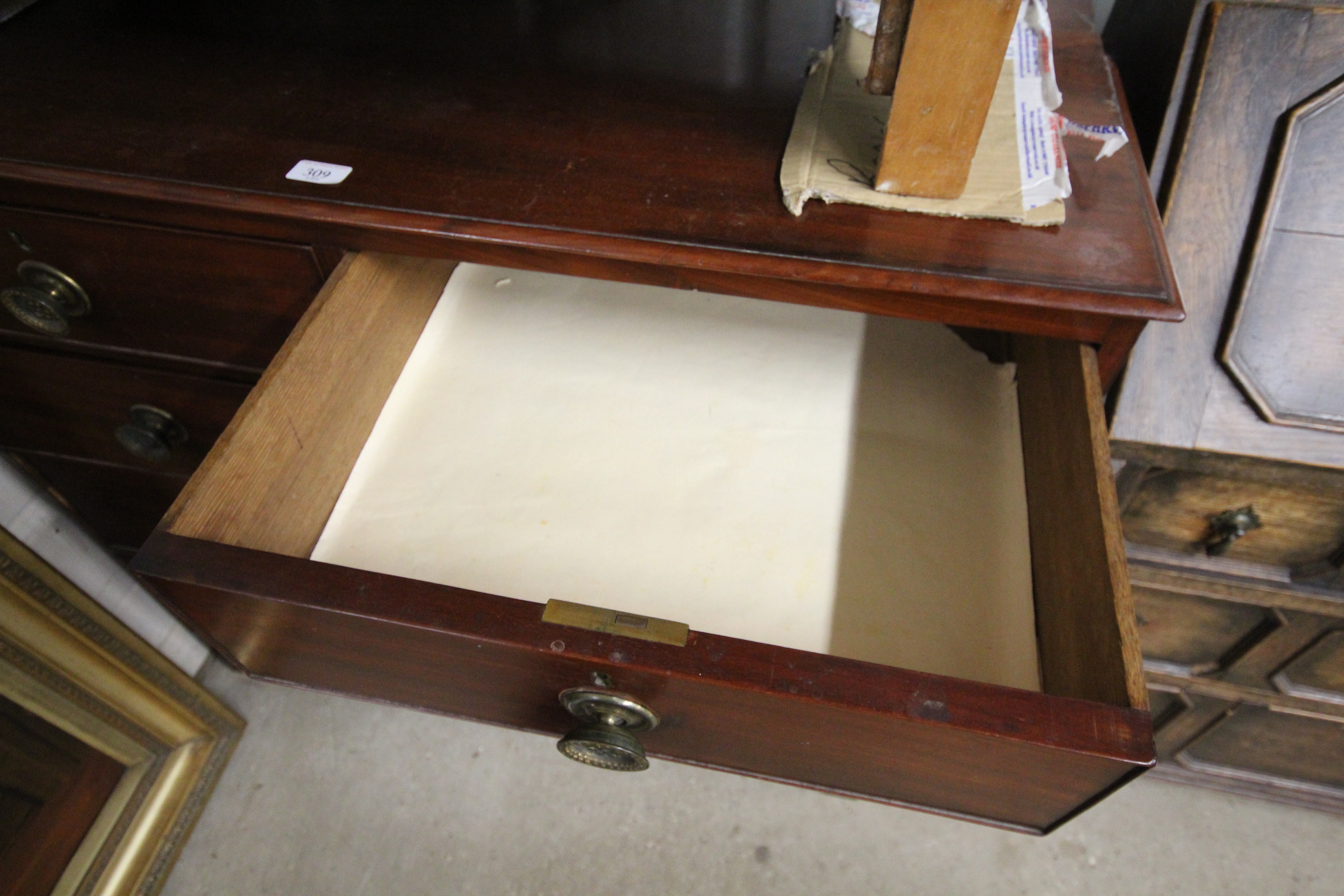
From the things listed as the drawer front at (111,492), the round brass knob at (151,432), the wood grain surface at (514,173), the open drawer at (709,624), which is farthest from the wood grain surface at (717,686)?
the drawer front at (111,492)

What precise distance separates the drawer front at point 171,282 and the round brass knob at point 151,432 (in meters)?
0.08

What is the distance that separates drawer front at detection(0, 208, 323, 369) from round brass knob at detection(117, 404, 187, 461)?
0.08m

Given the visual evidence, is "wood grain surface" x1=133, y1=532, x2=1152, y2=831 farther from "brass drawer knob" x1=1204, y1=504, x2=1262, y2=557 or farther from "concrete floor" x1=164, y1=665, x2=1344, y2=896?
"concrete floor" x1=164, y1=665, x2=1344, y2=896

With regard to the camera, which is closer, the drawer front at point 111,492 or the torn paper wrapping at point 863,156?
the torn paper wrapping at point 863,156

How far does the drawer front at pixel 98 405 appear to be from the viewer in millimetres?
802

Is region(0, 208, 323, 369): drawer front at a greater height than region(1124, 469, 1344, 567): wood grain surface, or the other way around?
region(0, 208, 323, 369): drawer front

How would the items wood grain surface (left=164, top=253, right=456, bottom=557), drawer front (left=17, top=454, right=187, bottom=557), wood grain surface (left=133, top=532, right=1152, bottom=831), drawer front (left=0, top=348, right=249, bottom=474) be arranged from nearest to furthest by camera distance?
wood grain surface (left=133, top=532, right=1152, bottom=831) → wood grain surface (left=164, top=253, right=456, bottom=557) → drawer front (left=0, top=348, right=249, bottom=474) → drawer front (left=17, top=454, right=187, bottom=557)

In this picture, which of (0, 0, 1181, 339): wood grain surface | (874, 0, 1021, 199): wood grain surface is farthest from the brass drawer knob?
(874, 0, 1021, 199): wood grain surface

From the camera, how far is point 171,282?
688 mm

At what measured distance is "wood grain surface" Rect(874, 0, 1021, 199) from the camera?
1.61 ft

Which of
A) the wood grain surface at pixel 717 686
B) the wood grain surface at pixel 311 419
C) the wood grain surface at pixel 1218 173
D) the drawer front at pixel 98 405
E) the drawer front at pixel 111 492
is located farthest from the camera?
the drawer front at pixel 111 492

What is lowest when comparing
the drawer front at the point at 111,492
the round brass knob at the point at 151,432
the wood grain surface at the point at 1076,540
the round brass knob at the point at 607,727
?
the drawer front at the point at 111,492

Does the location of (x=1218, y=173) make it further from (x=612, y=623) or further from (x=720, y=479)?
(x=612, y=623)

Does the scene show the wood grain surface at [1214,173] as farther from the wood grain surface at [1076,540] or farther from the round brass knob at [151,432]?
the round brass knob at [151,432]
